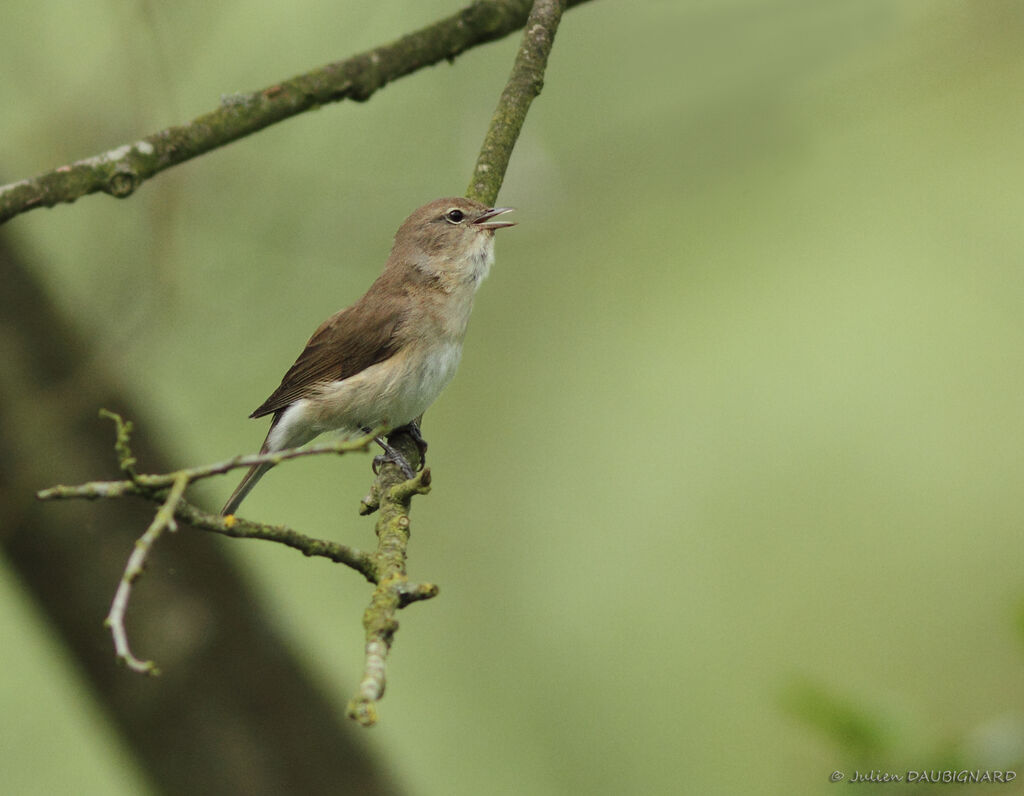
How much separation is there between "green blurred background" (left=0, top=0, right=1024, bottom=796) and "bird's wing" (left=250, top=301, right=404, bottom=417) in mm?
1712

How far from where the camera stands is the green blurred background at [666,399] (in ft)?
22.5

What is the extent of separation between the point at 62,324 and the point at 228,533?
3.63m

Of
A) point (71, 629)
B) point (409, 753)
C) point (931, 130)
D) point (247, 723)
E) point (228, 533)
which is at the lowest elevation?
point (409, 753)

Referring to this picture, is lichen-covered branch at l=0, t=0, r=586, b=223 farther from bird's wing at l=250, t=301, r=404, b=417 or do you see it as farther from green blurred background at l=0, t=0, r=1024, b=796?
green blurred background at l=0, t=0, r=1024, b=796

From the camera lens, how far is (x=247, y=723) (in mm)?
5145

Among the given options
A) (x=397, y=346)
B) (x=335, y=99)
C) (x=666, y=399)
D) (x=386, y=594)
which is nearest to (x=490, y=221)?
(x=397, y=346)

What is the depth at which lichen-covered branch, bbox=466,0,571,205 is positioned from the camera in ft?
13.0

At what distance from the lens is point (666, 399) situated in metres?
9.38

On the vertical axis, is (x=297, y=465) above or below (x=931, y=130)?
below

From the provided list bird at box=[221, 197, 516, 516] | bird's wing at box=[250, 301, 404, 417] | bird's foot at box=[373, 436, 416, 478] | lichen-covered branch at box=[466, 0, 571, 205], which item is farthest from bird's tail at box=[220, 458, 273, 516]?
lichen-covered branch at box=[466, 0, 571, 205]

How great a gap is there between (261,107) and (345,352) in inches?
47.6

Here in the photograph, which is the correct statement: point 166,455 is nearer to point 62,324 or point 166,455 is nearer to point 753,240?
point 62,324

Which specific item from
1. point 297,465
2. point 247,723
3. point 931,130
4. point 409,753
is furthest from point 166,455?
point 931,130

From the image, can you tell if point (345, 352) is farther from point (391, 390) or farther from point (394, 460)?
point (394, 460)
